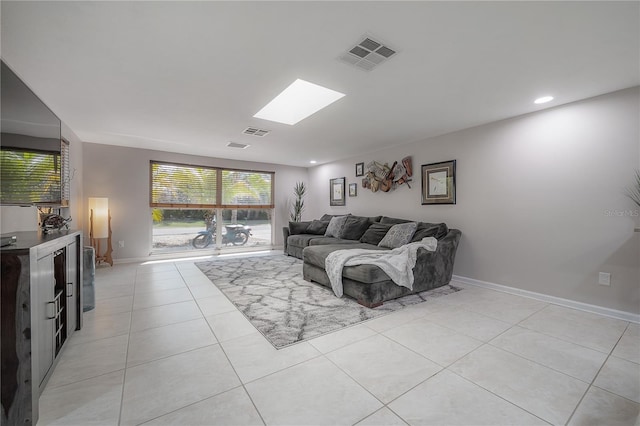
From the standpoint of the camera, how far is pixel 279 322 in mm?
2508

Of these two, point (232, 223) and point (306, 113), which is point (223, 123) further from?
point (232, 223)

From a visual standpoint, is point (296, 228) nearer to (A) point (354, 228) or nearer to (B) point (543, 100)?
(A) point (354, 228)

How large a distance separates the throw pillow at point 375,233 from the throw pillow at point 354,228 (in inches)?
9.3

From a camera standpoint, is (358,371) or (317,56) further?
(317,56)

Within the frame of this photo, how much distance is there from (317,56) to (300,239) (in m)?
3.95

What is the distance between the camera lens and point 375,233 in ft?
15.5

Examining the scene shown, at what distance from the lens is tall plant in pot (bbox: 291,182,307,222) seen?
23.2 feet

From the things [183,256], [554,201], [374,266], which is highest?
[554,201]

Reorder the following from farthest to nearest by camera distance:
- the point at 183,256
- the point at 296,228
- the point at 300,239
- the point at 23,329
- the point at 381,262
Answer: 1. the point at 296,228
2. the point at 183,256
3. the point at 300,239
4. the point at 381,262
5. the point at 23,329

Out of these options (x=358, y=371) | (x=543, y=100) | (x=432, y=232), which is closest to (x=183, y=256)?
(x=432, y=232)

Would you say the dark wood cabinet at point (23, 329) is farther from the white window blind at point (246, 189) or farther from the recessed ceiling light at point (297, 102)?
the white window blind at point (246, 189)

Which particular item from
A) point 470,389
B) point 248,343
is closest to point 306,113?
point 248,343

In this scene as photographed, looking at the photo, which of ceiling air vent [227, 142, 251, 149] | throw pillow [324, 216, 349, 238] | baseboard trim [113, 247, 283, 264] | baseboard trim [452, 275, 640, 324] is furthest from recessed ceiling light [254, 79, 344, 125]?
baseboard trim [113, 247, 283, 264]

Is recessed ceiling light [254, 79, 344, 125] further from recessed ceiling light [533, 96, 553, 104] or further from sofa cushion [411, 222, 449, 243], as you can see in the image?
sofa cushion [411, 222, 449, 243]
